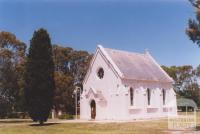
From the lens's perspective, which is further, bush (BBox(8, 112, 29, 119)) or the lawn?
bush (BBox(8, 112, 29, 119))

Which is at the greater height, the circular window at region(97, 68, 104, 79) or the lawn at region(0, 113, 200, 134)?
the circular window at region(97, 68, 104, 79)

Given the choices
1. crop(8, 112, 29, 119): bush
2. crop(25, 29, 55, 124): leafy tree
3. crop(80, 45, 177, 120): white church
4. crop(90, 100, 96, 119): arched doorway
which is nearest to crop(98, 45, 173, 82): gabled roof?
crop(80, 45, 177, 120): white church

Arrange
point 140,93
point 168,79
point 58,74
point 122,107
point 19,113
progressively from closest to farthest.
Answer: point 122,107, point 140,93, point 168,79, point 58,74, point 19,113

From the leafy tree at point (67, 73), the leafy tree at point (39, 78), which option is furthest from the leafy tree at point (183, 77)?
the leafy tree at point (39, 78)

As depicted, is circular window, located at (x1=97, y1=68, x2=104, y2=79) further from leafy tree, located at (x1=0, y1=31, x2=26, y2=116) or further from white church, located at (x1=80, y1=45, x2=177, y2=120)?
leafy tree, located at (x1=0, y1=31, x2=26, y2=116)

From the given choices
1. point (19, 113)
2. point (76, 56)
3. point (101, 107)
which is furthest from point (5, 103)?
point (101, 107)

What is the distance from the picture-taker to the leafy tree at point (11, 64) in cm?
6638

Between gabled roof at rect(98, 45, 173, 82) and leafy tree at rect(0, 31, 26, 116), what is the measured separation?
17096 mm

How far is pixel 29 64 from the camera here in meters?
46.8

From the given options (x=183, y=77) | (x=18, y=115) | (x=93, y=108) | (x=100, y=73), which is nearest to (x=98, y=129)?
(x=93, y=108)

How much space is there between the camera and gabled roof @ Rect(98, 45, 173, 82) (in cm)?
5576

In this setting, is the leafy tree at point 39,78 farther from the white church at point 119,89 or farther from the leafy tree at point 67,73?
the leafy tree at point 67,73

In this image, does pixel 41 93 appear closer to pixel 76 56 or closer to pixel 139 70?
pixel 139 70

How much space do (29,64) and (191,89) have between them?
62269mm
